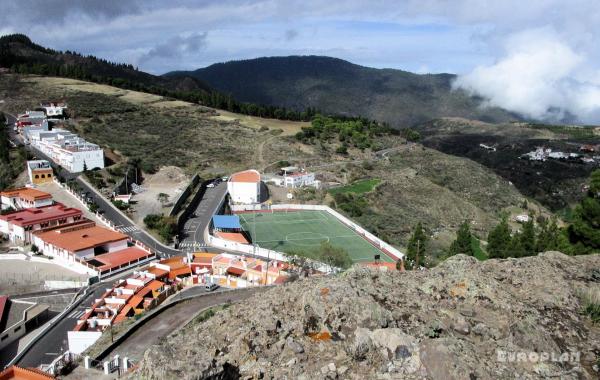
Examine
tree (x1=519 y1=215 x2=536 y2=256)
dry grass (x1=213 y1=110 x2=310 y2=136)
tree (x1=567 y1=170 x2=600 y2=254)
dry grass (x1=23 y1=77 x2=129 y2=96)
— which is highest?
dry grass (x1=23 y1=77 x2=129 y2=96)

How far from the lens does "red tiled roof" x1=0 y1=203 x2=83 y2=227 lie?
38.6m

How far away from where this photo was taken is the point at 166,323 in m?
17.4

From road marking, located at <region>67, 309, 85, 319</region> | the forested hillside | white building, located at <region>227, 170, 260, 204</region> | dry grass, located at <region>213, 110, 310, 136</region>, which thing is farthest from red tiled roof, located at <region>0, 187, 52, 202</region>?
the forested hillside

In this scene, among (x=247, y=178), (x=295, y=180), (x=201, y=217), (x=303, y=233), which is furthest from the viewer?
(x=295, y=180)

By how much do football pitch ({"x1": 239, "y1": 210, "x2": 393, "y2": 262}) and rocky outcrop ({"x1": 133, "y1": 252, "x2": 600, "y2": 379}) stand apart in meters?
28.4

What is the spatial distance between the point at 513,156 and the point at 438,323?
13088 centimetres

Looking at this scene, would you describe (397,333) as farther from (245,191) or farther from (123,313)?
(245,191)

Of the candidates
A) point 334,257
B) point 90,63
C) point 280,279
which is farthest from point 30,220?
point 90,63

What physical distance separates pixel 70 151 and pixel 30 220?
16.9 m

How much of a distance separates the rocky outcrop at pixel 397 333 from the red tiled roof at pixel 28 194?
40.7 metres

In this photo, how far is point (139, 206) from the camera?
1853 inches

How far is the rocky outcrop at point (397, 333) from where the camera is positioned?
6.39 m

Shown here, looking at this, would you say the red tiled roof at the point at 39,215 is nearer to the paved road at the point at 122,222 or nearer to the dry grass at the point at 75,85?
the paved road at the point at 122,222

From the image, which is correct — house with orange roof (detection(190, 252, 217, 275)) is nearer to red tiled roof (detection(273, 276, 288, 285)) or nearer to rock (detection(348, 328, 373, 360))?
red tiled roof (detection(273, 276, 288, 285))
